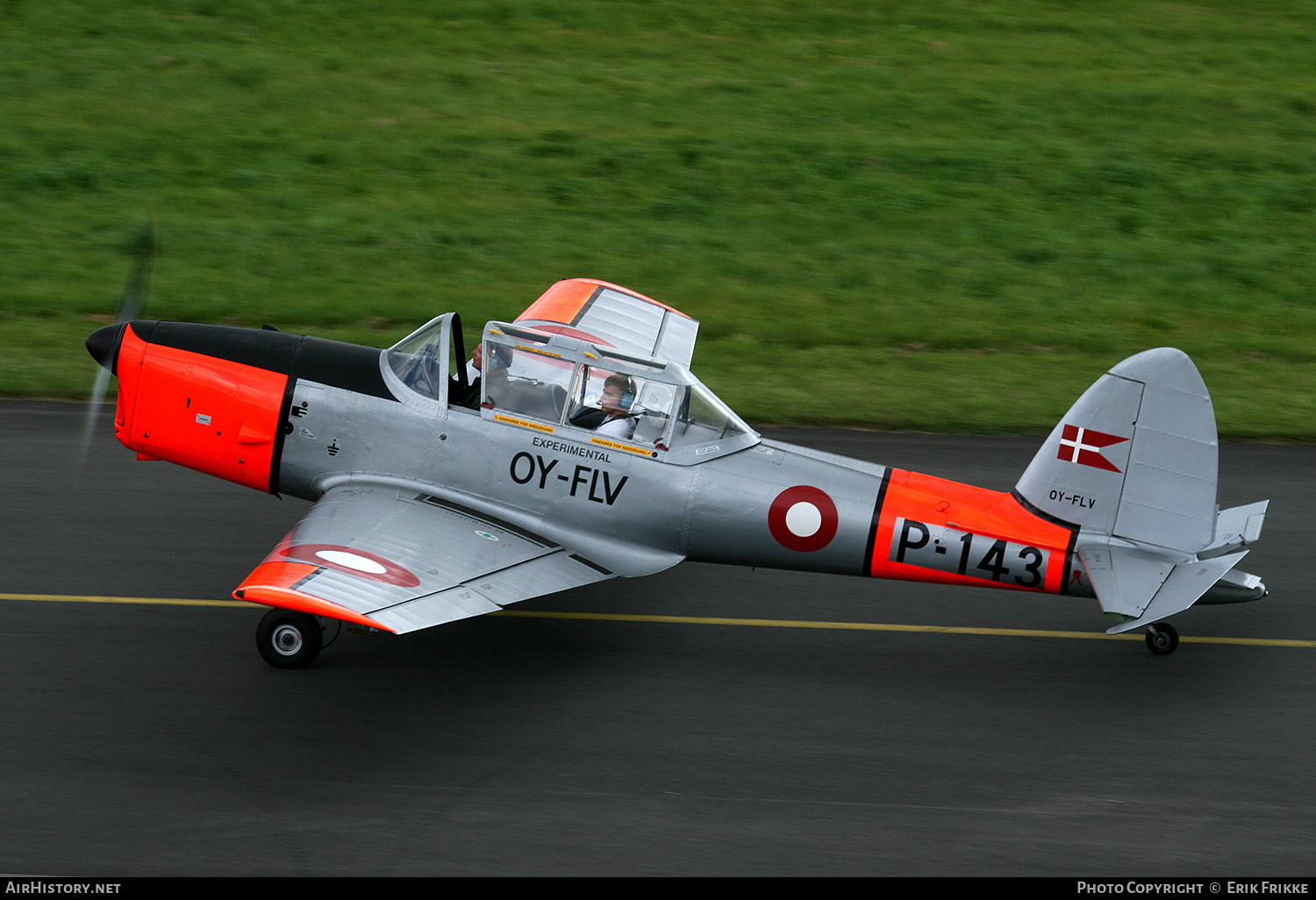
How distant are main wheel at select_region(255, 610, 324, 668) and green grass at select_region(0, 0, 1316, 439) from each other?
660 centimetres

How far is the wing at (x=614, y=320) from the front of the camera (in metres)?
11.9

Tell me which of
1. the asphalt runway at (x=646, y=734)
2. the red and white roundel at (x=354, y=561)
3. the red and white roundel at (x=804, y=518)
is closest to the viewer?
the asphalt runway at (x=646, y=734)

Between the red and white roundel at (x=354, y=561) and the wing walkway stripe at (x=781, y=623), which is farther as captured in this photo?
the wing walkway stripe at (x=781, y=623)

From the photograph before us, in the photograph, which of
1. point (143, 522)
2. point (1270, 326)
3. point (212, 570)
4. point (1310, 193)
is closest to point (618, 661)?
point (212, 570)

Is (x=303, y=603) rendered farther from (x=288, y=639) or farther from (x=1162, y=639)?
(x=1162, y=639)

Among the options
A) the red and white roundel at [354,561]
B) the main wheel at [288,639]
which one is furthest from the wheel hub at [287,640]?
the red and white roundel at [354,561]

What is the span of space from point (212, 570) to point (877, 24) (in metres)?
20.4

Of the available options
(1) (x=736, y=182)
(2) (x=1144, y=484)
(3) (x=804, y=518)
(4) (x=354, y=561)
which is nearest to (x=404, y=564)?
(4) (x=354, y=561)

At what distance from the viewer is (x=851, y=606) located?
10.4 meters

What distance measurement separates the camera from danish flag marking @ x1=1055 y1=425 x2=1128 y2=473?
8977 mm

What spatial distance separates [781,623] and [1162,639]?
3019 millimetres

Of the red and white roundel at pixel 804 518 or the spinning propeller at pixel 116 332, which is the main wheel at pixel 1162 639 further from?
the spinning propeller at pixel 116 332

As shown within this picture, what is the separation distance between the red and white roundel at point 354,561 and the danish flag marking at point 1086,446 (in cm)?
486

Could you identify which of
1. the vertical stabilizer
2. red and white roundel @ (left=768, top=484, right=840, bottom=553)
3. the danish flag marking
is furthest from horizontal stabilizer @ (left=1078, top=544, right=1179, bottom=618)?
red and white roundel @ (left=768, top=484, right=840, bottom=553)
